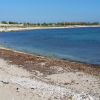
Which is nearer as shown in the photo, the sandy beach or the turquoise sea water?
the sandy beach

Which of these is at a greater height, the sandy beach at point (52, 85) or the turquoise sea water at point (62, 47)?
the sandy beach at point (52, 85)

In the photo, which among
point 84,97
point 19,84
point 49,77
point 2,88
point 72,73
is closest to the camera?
point 84,97

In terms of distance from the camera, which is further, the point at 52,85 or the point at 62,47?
the point at 62,47

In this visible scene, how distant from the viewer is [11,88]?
11.9 metres

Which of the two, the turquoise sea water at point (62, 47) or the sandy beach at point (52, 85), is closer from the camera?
the sandy beach at point (52, 85)

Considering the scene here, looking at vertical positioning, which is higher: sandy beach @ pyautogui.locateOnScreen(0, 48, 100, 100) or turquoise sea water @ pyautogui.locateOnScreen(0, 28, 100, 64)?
sandy beach @ pyautogui.locateOnScreen(0, 48, 100, 100)

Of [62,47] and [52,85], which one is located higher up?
[52,85]

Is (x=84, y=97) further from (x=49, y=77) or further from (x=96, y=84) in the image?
(x=49, y=77)

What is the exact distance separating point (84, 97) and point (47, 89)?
189cm

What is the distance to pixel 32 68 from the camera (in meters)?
20.5

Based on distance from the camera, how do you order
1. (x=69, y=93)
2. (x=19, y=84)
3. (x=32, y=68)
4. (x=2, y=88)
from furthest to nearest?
(x=32, y=68) → (x=19, y=84) → (x=2, y=88) → (x=69, y=93)

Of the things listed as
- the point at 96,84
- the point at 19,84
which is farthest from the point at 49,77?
the point at 19,84

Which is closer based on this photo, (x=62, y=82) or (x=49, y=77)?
(x=62, y=82)

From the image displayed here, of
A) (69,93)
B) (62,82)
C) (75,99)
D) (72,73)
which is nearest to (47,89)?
(69,93)
